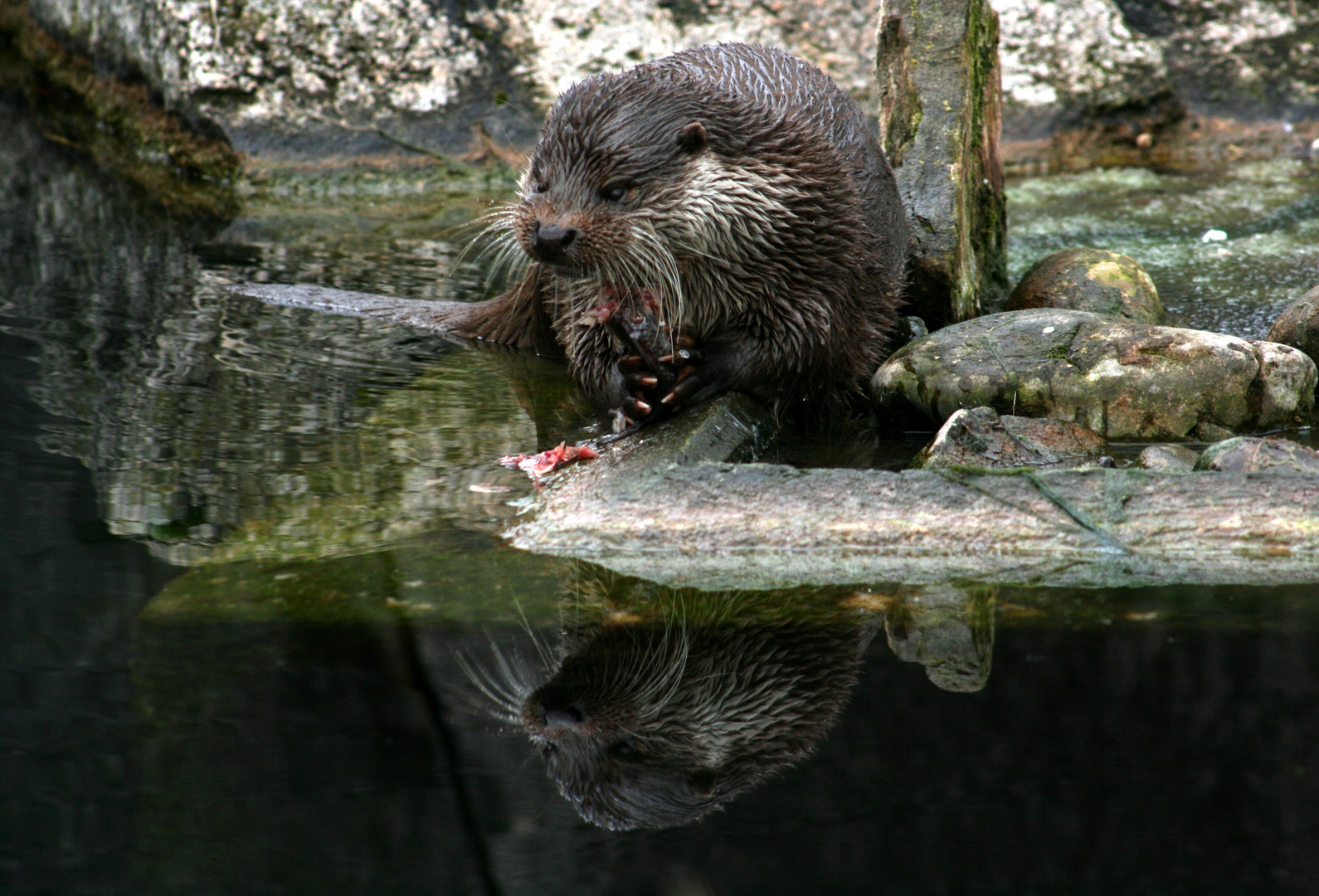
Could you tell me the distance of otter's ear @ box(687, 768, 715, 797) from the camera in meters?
1.77

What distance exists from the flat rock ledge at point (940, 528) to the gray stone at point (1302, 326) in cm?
126

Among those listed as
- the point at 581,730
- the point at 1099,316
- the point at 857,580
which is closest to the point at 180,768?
the point at 581,730

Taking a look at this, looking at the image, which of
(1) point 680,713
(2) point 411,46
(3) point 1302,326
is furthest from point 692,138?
(2) point 411,46

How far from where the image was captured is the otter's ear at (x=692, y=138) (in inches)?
119

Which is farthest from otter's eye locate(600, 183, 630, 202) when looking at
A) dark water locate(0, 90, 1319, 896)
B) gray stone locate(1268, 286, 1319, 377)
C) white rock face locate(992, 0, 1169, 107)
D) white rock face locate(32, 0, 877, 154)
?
white rock face locate(992, 0, 1169, 107)

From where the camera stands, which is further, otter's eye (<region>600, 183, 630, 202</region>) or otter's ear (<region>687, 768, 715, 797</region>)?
otter's eye (<region>600, 183, 630, 202</region>)

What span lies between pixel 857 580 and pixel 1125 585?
1.60 feet

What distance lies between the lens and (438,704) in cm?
192

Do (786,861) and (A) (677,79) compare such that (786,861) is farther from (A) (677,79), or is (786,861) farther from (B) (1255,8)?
(B) (1255,8)

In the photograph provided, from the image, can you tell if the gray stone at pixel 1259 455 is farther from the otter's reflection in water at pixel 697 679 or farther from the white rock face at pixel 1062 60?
the white rock face at pixel 1062 60

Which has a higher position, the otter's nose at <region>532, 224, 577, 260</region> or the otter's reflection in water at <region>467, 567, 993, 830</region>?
the otter's nose at <region>532, 224, 577, 260</region>

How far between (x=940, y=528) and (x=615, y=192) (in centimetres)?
115

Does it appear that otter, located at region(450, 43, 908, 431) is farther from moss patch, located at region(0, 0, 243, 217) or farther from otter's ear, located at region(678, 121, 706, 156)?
moss patch, located at region(0, 0, 243, 217)

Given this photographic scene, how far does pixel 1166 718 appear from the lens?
187cm
